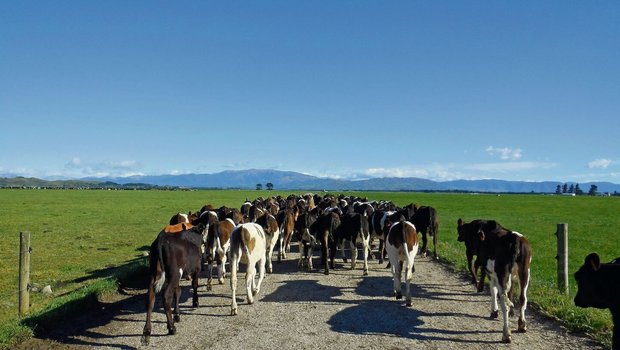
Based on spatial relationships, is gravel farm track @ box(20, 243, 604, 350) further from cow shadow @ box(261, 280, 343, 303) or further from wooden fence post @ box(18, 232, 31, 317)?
wooden fence post @ box(18, 232, 31, 317)

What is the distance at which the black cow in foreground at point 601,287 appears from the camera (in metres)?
5.71

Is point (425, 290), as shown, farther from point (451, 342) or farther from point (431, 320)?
point (451, 342)

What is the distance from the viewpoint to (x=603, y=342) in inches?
315

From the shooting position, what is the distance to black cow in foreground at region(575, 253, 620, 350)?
18.7ft

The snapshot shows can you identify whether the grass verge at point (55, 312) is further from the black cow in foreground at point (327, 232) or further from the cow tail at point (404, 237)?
the cow tail at point (404, 237)

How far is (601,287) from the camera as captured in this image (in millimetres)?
5863

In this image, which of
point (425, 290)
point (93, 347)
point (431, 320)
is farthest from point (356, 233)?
point (93, 347)

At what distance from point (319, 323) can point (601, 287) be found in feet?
17.7

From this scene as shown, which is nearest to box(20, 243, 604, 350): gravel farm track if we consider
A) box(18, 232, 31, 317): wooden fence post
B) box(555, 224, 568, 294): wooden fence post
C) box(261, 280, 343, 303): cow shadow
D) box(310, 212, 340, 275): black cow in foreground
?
box(261, 280, 343, 303): cow shadow

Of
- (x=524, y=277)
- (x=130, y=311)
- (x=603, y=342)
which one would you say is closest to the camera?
(x=603, y=342)

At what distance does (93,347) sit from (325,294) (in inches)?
226

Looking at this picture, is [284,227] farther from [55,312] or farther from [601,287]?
[601,287]

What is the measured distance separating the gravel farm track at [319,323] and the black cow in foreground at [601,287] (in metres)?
2.41

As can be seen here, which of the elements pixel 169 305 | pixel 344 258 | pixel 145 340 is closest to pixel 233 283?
pixel 169 305
